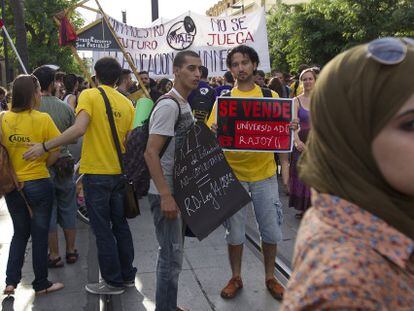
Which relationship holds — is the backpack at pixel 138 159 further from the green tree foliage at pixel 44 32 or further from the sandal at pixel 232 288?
Answer: the green tree foliage at pixel 44 32

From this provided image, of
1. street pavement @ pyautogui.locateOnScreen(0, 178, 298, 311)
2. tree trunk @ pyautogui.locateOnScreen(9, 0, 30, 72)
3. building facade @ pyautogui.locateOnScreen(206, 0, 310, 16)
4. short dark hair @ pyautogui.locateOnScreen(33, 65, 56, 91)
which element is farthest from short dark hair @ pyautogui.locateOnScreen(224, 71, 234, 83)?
building facade @ pyautogui.locateOnScreen(206, 0, 310, 16)

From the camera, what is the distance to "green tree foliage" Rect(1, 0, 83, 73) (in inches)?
1484

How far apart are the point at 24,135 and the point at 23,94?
31cm

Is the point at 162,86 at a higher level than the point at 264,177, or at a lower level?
higher

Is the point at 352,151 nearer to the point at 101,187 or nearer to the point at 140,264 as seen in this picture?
the point at 101,187

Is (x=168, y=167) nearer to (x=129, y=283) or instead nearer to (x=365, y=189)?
(x=129, y=283)

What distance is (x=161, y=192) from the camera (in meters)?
3.10

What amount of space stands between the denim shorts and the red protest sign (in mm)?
292

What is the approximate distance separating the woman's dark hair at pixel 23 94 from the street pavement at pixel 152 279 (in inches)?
60.3

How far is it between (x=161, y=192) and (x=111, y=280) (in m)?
1.36

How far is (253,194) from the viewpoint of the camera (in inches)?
154

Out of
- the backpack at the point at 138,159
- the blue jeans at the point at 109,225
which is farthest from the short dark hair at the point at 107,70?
the backpack at the point at 138,159

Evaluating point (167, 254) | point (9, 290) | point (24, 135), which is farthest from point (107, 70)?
point (9, 290)

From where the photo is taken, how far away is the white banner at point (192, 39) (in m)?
8.73
